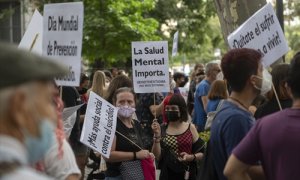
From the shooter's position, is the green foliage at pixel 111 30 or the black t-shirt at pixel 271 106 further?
the green foliage at pixel 111 30

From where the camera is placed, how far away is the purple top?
325cm

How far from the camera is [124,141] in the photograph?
18.9ft

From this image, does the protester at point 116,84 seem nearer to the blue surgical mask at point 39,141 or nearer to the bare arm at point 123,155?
the bare arm at point 123,155

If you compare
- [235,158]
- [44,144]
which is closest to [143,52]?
[235,158]

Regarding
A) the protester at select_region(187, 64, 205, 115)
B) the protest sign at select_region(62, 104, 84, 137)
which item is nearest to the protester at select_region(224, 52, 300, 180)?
the protest sign at select_region(62, 104, 84, 137)

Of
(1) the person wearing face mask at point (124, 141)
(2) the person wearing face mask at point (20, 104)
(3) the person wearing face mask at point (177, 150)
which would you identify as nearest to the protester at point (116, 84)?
(3) the person wearing face mask at point (177, 150)

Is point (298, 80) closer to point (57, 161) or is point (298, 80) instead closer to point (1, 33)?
point (57, 161)

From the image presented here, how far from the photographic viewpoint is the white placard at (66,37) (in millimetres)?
4969

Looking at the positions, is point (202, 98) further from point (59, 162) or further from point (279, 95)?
point (59, 162)

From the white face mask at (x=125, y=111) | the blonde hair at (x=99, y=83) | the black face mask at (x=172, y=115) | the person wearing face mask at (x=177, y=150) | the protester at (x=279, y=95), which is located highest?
the blonde hair at (x=99, y=83)

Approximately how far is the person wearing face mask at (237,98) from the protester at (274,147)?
0.28m

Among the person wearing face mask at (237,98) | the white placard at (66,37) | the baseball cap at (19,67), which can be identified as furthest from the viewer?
the white placard at (66,37)

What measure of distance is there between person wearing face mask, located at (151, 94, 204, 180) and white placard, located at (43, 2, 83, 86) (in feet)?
5.12

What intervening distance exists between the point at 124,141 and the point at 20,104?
405 centimetres
